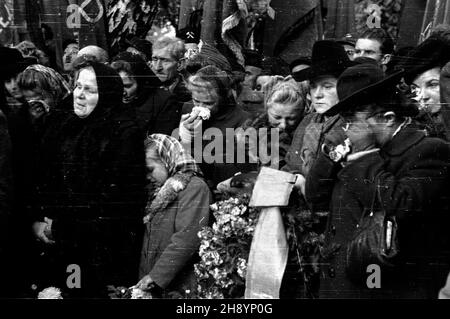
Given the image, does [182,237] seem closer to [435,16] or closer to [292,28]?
[292,28]

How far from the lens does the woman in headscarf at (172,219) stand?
4949 mm

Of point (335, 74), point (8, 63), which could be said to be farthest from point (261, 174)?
point (8, 63)

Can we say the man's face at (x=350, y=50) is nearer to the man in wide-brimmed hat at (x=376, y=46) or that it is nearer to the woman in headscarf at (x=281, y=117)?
the man in wide-brimmed hat at (x=376, y=46)

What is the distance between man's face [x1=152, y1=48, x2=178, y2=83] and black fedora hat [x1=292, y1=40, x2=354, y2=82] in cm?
94

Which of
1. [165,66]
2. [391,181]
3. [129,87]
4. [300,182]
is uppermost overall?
[165,66]

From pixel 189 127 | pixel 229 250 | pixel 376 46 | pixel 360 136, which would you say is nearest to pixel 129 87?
pixel 189 127

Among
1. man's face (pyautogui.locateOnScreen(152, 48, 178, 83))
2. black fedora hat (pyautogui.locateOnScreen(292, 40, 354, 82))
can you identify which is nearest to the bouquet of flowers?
black fedora hat (pyautogui.locateOnScreen(292, 40, 354, 82))

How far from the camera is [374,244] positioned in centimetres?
418

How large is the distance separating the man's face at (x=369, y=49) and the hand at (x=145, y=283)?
68.2 inches

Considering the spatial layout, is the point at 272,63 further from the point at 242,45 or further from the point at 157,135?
the point at 157,135

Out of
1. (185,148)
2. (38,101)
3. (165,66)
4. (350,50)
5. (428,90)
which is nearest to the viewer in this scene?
(428,90)

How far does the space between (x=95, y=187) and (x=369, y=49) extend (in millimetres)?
1759

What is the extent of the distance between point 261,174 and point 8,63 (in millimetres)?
1780

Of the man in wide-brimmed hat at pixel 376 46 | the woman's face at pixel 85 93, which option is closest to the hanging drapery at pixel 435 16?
the man in wide-brimmed hat at pixel 376 46
